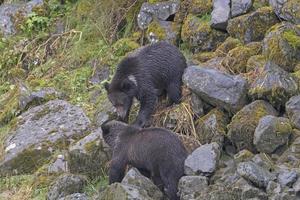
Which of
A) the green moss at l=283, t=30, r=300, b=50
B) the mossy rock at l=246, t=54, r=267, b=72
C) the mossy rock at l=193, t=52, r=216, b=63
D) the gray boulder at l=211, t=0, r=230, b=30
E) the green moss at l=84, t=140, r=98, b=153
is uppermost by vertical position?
the green moss at l=283, t=30, r=300, b=50

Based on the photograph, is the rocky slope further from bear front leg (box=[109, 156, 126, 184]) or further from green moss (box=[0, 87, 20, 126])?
bear front leg (box=[109, 156, 126, 184])

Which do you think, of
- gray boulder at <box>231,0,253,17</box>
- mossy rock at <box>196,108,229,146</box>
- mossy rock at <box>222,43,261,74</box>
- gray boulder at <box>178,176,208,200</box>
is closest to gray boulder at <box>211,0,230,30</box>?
gray boulder at <box>231,0,253,17</box>

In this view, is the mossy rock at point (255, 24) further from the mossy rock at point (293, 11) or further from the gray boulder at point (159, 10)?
the gray boulder at point (159, 10)

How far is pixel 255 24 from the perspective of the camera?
36.9 feet

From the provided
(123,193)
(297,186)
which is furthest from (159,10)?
(297,186)

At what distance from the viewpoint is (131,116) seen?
11.3 metres

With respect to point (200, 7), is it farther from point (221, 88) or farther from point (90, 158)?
point (90, 158)

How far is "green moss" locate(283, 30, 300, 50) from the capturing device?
408 inches

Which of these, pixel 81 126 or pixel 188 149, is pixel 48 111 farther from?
pixel 188 149

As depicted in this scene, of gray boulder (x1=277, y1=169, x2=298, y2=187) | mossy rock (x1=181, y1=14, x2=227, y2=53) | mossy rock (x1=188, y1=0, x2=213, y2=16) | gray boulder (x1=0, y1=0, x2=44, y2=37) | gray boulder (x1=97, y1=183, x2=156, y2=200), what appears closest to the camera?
gray boulder (x1=277, y1=169, x2=298, y2=187)

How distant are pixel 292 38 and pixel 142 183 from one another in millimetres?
2671

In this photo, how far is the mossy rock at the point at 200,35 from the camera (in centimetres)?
1189

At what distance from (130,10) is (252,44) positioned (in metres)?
2.87

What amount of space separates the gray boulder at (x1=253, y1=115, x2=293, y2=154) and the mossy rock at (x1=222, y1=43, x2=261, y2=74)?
1588mm
